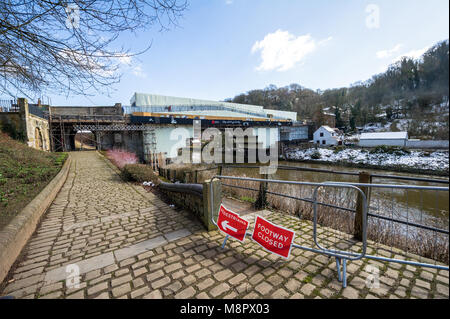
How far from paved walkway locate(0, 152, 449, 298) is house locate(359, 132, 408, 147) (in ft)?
4.24

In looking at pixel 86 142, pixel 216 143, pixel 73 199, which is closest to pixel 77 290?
pixel 73 199

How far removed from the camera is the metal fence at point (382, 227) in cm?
198

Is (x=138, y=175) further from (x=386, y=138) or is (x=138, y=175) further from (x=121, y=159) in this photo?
(x=386, y=138)

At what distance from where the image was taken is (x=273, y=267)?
99.7 inches

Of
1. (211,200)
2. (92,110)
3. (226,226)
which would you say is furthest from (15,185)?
(92,110)

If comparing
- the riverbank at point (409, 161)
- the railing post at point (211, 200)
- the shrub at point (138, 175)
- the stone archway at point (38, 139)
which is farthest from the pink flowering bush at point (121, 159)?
the riverbank at point (409, 161)

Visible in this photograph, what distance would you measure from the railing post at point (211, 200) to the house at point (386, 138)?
236cm

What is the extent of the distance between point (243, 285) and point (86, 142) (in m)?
45.9

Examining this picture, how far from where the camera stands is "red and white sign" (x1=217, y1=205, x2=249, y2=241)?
2891mm

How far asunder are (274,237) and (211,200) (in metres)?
1.39

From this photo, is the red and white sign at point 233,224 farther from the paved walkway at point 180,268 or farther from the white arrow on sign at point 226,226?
the paved walkway at point 180,268

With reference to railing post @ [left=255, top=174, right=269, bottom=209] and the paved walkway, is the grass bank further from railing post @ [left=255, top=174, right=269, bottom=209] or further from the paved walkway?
railing post @ [left=255, top=174, right=269, bottom=209]

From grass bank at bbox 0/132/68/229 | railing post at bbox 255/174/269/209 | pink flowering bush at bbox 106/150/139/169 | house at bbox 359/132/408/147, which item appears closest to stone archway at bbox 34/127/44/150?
pink flowering bush at bbox 106/150/139/169
